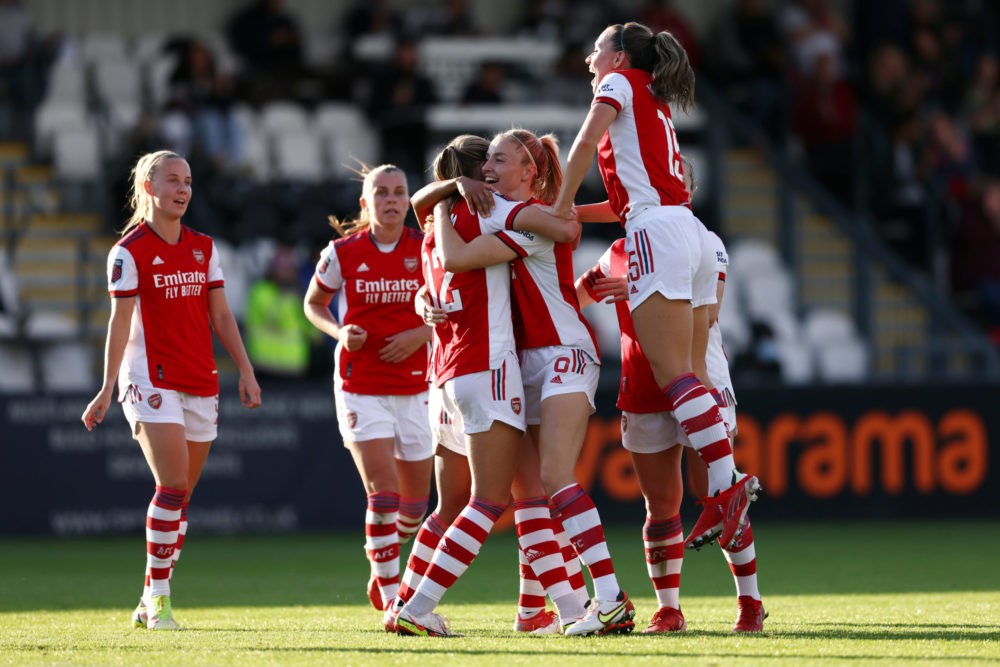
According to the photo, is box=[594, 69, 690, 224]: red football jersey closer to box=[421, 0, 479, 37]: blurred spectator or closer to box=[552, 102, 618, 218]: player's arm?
box=[552, 102, 618, 218]: player's arm

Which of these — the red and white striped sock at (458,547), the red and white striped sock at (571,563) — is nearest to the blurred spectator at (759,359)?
the red and white striped sock at (571,563)

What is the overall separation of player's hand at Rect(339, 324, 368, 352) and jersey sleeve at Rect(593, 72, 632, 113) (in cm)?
183

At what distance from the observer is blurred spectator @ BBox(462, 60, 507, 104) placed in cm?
1742

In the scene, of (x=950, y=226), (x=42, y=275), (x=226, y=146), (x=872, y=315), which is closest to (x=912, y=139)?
(x=950, y=226)

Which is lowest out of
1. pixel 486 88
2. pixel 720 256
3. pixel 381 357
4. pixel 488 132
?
pixel 381 357

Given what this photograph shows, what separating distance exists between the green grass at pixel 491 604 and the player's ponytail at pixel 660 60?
2377 mm

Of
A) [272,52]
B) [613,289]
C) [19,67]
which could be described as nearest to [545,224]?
[613,289]

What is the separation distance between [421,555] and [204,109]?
10162 mm

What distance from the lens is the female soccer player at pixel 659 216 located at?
6879 millimetres

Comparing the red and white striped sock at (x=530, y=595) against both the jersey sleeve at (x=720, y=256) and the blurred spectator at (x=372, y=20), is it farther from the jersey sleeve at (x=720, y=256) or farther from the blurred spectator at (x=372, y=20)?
the blurred spectator at (x=372, y=20)

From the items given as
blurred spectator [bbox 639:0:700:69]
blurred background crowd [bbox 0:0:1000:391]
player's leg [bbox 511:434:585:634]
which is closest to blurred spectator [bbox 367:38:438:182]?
blurred background crowd [bbox 0:0:1000:391]

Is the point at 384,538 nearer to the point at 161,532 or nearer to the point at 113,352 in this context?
the point at 161,532

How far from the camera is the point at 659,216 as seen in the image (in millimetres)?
7109

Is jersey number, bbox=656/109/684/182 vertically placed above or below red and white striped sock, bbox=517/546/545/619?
above
